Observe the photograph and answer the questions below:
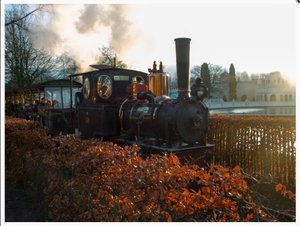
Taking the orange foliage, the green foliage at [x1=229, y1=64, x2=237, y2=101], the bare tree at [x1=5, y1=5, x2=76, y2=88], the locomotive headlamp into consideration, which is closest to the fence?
the locomotive headlamp

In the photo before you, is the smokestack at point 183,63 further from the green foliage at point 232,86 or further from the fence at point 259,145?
the green foliage at point 232,86

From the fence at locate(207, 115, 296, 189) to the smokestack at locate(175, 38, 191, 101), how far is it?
2685mm

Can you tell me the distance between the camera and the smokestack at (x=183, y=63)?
665cm

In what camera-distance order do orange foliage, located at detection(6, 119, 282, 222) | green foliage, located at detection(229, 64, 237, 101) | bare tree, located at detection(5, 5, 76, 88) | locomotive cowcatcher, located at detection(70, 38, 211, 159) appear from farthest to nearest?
green foliage, located at detection(229, 64, 237, 101) → bare tree, located at detection(5, 5, 76, 88) → locomotive cowcatcher, located at detection(70, 38, 211, 159) → orange foliage, located at detection(6, 119, 282, 222)

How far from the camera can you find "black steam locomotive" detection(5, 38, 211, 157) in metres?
6.79

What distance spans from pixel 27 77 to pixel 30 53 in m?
2.06

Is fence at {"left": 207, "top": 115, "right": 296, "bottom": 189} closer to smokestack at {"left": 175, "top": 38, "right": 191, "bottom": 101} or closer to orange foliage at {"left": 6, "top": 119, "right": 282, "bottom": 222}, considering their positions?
smokestack at {"left": 175, "top": 38, "right": 191, "bottom": 101}

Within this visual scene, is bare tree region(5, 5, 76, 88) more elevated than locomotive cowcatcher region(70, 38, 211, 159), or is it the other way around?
bare tree region(5, 5, 76, 88)

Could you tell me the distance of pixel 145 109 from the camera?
7.38 metres

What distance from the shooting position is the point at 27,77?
25.5 metres

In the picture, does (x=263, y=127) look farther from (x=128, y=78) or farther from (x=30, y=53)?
(x=30, y=53)

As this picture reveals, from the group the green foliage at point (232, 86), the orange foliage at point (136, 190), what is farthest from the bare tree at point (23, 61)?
the green foliage at point (232, 86)

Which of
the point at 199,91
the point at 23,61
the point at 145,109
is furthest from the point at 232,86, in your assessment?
the point at 145,109

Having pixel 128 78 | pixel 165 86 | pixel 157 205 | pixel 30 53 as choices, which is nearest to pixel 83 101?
pixel 128 78
